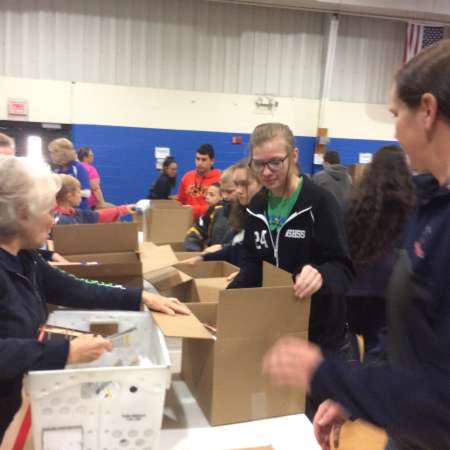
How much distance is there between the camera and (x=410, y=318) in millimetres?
717

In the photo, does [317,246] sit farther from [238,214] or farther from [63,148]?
[63,148]

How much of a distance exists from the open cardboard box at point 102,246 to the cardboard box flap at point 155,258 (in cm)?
7

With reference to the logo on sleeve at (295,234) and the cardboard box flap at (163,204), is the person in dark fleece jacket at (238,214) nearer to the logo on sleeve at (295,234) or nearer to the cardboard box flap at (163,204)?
the logo on sleeve at (295,234)

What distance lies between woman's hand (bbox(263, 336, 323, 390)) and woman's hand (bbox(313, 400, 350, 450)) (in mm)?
215

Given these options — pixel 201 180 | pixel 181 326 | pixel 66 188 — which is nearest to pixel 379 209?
pixel 181 326

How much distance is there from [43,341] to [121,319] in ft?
0.94

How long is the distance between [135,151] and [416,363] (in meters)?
6.58

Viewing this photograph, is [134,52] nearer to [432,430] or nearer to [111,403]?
[111,403]

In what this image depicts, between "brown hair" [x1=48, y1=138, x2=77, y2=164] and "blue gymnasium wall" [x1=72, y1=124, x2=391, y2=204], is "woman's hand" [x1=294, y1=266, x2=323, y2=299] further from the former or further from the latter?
"blue gymnasium wall" [x1=72, y1=124, x2=391, y2=204]

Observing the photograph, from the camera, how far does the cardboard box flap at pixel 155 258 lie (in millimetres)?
2016

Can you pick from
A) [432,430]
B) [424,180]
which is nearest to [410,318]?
[432,430]

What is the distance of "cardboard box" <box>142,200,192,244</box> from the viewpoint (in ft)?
11.0

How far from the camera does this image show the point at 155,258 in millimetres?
2154

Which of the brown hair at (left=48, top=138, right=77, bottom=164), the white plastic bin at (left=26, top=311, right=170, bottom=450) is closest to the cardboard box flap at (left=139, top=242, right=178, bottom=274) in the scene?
→ the white plastic bin at (left=26, top=311, right=170, bottom=450)
